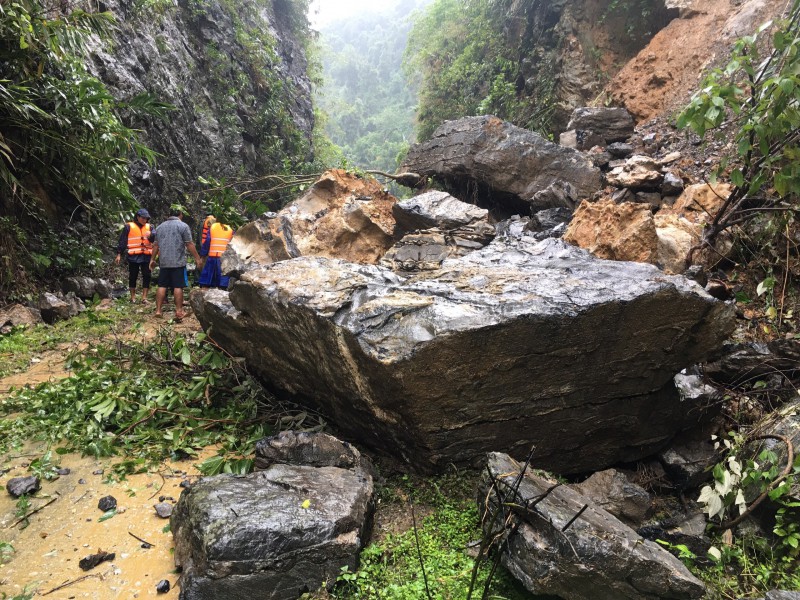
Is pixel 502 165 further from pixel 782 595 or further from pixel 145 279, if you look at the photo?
pixel 782 595

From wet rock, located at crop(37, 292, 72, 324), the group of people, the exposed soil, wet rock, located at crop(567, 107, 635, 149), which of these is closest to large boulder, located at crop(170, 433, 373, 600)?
the group of people

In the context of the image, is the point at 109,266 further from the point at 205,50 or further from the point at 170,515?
the point at 205,50

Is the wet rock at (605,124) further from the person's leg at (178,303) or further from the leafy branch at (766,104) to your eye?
the person's leg at (178,303)

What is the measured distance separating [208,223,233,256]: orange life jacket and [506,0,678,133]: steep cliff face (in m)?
9.33

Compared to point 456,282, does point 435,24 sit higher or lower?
higher

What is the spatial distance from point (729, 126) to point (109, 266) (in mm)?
10674

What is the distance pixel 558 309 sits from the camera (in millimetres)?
2988

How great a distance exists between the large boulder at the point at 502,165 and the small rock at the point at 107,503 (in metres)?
6.83

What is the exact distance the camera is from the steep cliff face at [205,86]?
10.2 metres

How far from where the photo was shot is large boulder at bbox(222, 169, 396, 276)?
641 centimetres

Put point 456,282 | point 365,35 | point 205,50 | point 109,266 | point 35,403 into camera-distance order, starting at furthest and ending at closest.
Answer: point 365,35
point 205,50
point 109,266
point 35,403
point 456,282

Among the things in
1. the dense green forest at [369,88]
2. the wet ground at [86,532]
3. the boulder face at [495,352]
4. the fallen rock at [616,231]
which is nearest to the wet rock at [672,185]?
the fallen rock at [616,231]

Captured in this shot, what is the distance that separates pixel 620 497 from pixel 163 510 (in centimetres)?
304

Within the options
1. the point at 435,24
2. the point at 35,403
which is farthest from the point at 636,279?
the point at 435,24
